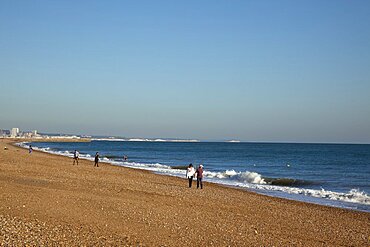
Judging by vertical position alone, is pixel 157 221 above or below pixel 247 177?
above

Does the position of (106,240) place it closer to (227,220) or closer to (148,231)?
A: (148,231)

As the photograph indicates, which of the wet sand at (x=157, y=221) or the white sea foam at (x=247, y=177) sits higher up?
the wet sand at (x=157, y=221)

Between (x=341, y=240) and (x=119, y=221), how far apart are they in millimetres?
6864

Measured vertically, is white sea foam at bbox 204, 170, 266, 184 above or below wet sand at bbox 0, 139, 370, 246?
below

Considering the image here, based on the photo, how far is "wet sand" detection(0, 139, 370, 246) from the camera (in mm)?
10523

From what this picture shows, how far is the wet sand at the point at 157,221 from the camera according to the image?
10.5m

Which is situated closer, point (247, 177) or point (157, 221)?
point (157, 221)

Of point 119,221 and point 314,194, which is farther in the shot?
point 314,194

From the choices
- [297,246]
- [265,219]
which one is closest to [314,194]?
[265,219]

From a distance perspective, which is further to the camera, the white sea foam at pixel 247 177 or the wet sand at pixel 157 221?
the white sea foam at pixel 247 177

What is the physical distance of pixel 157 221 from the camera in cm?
1302

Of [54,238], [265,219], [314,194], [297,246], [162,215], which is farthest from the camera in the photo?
[314,194]

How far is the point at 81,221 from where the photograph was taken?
12.1m

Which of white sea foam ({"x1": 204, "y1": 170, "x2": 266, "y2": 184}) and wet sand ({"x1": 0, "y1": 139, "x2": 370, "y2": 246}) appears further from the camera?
white sea foam ({"x1": 204, "y1": 170, "x2": 266, "y2": 184})
